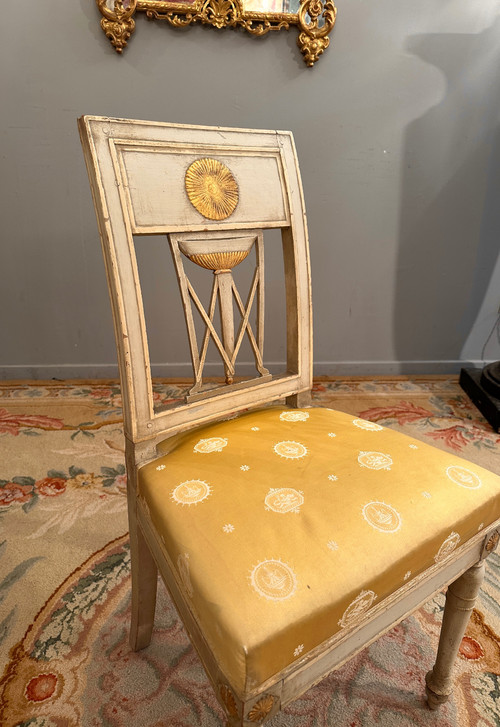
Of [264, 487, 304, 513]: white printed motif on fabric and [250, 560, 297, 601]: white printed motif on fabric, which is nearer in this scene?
[250, 560, 297, 601]: white printed motif on fabric

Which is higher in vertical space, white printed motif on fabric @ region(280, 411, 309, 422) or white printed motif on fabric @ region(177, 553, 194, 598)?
white printed motif on fabric @ region(280, 411, 309, 422)

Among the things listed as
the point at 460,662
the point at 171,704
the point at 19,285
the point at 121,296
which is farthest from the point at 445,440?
the point at 19,285

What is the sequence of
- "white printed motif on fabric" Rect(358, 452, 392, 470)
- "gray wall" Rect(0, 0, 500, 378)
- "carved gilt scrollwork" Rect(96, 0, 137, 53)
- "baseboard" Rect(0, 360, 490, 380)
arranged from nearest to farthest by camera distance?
"white printed motif on fabric" Rect(358, 452, 392, 470), "carved gilt scrollwork" Rect(96, 0, 137, 53), "gray wall" Rect(0, 0, 500, 378), "baseboard" Rect(0, 360, 490, 380)

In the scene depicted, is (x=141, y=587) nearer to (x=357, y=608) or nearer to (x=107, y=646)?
(x=107, y=646)

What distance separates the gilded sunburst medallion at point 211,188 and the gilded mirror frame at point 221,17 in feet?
4.57

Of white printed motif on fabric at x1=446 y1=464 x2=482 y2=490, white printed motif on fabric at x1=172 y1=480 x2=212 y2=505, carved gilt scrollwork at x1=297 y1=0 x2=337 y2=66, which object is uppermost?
carved gilt scrollwork at x1=297 y1=0 x2=337 y2=66

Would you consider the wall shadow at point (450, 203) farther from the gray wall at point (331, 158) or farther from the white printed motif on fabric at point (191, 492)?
the white printed motif on fabric at point (191, 492)

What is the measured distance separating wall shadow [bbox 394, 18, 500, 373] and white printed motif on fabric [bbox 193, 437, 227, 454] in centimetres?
170

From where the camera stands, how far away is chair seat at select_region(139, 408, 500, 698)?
1.55 ft

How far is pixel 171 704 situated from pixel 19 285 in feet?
6.03

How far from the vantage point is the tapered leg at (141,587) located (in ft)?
2.56

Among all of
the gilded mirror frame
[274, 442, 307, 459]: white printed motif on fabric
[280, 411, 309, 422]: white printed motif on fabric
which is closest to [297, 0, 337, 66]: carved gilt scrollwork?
the gilded mirror frame

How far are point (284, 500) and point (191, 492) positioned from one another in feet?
0.44

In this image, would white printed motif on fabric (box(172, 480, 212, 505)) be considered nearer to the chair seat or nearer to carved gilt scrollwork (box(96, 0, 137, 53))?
the chair seat
